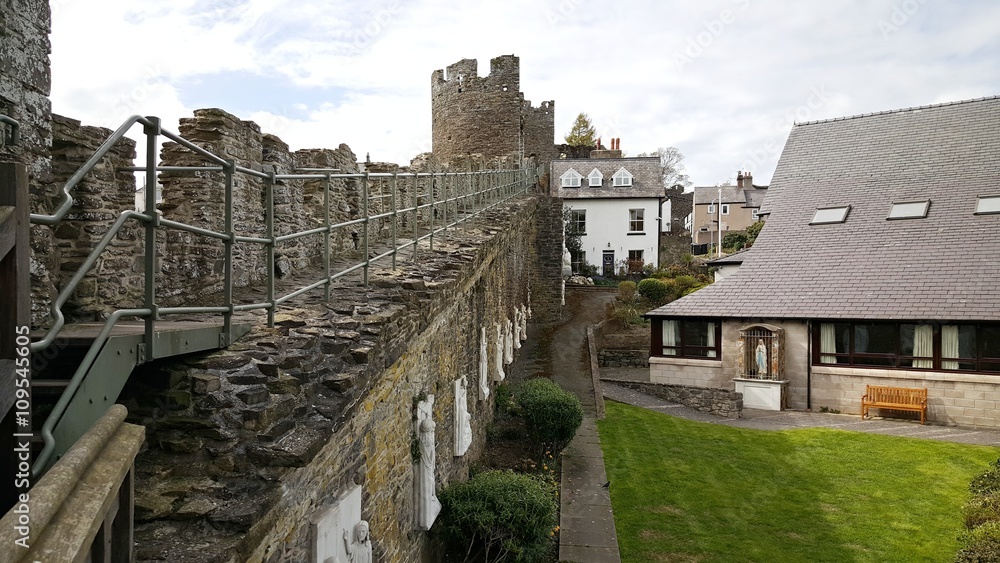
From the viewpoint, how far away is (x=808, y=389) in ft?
63.5

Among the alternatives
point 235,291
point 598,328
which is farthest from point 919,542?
point 598,328

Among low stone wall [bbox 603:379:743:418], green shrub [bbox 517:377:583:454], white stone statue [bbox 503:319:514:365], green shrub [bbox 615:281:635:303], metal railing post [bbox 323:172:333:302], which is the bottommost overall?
low stone wall [bbox 603:379:743:418]

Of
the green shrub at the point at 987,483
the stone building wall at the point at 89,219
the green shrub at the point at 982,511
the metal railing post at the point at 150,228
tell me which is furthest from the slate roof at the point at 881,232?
the metal railing post at the point at 150,228

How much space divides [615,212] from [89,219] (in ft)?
119

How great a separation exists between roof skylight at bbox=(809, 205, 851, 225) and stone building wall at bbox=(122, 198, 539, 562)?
18.1 meters

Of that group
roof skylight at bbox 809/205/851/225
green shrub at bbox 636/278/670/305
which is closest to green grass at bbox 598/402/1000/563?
roof skylight at bbox 809/205/851/225

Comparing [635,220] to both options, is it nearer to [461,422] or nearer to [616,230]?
[616,230]

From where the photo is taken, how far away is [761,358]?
19.5 meters

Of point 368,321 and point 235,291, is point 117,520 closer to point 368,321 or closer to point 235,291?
point 368,321

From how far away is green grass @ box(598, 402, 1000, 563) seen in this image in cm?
1035

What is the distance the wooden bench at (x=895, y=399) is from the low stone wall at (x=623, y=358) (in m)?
6.90

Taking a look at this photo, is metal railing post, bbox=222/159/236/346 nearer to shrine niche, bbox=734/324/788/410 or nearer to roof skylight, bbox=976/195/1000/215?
shrine niche, bbox=734/324/788/410

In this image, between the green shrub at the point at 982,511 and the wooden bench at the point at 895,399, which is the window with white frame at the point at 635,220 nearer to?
the wooden bench at the point at 895,399

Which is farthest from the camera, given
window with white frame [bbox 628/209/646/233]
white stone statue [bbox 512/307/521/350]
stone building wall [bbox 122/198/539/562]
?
window with white frame [bbox 628/209/646/233]
